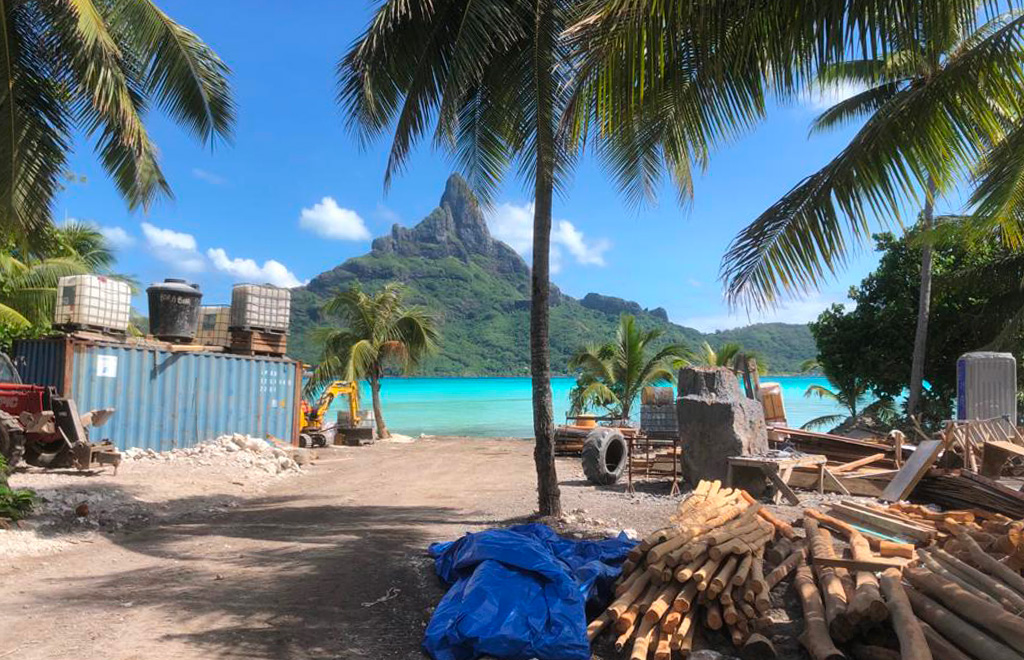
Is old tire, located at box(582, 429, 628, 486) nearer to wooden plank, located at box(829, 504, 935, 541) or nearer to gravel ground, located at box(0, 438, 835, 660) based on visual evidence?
gravel ground, located at box(0, 438, 835, 660)

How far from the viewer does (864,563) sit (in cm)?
600

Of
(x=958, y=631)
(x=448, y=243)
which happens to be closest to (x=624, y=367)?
(x=958, y=631)

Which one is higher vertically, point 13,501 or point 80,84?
point 80,84

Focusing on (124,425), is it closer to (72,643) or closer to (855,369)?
(72,643)

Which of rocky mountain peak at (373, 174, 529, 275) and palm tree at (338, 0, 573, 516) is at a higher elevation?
rocky mountain peak at (373, 174, 529, 275)

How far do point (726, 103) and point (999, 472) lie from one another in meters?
8.64

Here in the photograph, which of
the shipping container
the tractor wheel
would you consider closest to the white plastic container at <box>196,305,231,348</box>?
the shipping container

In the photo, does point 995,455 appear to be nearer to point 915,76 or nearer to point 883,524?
point 883,524

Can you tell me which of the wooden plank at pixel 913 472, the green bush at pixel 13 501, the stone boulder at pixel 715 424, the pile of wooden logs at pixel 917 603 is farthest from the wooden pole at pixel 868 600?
the green bush at pixel 13 501

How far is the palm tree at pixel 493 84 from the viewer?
8977mm

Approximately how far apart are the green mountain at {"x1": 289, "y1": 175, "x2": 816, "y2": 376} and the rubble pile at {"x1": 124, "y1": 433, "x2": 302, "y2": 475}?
242 feet

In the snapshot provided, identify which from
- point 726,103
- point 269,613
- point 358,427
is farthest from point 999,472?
point 358,427

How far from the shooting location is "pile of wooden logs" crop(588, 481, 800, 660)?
516 cm

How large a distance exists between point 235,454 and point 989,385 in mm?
14355
